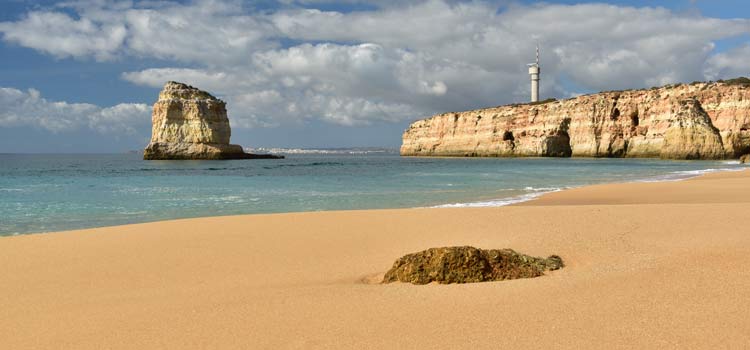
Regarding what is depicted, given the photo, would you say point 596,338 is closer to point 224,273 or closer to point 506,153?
point 224,273

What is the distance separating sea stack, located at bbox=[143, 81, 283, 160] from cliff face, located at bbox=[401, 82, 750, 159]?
4371cm

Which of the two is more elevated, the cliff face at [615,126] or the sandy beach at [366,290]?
the cliff face at [615,126]

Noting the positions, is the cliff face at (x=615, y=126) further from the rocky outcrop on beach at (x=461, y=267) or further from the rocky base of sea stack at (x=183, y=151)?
the rocky outcrop on beach at (x=461, y=267)

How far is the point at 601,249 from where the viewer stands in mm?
5617

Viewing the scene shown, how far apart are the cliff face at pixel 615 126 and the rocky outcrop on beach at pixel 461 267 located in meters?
61.3

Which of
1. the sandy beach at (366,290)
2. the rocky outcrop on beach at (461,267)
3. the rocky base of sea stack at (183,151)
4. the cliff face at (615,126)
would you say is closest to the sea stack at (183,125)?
the rocky base of sea stack at (183,151)

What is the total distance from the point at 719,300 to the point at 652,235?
2977 mm

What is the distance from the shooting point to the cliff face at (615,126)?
55375mm

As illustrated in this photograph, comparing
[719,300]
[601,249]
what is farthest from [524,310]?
[601,249]

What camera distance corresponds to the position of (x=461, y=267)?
180 inches

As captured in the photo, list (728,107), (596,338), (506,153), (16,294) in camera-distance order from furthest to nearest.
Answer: (506,153)
(728,107)
(16,294)
(596,338)

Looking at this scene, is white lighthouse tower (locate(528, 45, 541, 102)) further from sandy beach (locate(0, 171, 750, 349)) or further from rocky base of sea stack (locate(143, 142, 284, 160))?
sandy beach (locate(0, 171, 750, 349))

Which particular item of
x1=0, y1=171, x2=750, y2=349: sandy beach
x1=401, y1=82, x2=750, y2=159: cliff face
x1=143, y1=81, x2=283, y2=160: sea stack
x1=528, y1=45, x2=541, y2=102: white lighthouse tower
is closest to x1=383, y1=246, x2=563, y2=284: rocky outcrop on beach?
x1=0, y1=171, x2=750, y2=349: sandy beach

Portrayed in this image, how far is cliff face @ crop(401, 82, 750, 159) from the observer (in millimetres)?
55375
